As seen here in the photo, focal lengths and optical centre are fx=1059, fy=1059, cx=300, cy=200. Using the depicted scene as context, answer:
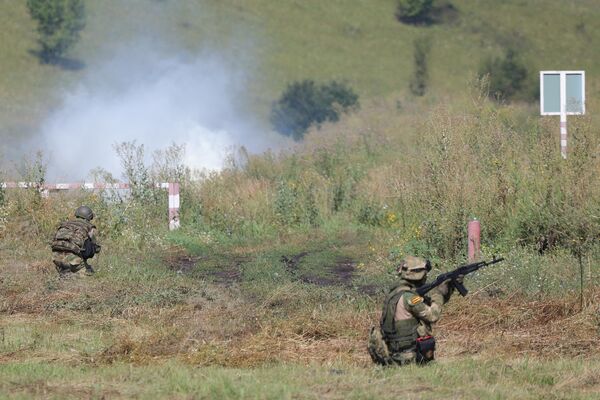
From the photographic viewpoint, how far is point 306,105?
45562 millimetres

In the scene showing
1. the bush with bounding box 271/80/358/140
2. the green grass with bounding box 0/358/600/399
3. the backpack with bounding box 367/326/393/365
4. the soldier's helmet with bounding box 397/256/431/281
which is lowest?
the green grass with bounding box 0/358/600/399

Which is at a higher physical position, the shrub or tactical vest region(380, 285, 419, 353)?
the shrub

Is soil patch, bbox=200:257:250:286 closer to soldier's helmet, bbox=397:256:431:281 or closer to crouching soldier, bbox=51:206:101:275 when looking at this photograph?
crouching soldier, bbox=51:206:101:275

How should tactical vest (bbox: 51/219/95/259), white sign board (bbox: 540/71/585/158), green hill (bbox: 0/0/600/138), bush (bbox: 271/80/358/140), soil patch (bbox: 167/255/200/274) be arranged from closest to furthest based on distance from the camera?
tactical vest (bbox: 51/219/95/259), soil patch (bbox: 167/255/200/274), white sign board (bbox: 540/71/585/158), bush (bbox: 271/80/358/140), green hill (bbox: 0/0/600/138)

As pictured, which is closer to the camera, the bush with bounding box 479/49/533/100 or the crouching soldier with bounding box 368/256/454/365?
the crouching soldier with bounding box 368/256/454/365

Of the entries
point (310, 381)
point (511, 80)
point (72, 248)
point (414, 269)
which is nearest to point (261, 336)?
point (414, 269)

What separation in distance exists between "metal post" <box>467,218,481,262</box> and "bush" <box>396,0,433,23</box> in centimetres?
5080

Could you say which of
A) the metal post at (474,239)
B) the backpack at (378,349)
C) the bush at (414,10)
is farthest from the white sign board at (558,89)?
the bush at (414,10)

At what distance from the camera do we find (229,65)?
60906mm

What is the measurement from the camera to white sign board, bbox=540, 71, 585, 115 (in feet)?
69.0

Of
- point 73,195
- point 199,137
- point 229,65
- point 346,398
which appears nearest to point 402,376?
point 346,398

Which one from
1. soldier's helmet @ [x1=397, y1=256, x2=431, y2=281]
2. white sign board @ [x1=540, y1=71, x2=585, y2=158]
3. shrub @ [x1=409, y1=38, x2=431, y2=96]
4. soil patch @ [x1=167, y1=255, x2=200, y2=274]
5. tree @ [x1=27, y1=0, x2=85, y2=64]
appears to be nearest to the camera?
soldier's helmet @ [x1=397, y1=256, x2=431, y2=281]

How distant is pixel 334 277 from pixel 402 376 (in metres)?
7.03

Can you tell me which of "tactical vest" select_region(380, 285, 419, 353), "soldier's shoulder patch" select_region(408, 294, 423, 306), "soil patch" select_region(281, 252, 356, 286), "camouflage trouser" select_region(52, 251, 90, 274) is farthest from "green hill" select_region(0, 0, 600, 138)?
"soldier's shoulder patch" select_region(408, 294, 423, 306)
